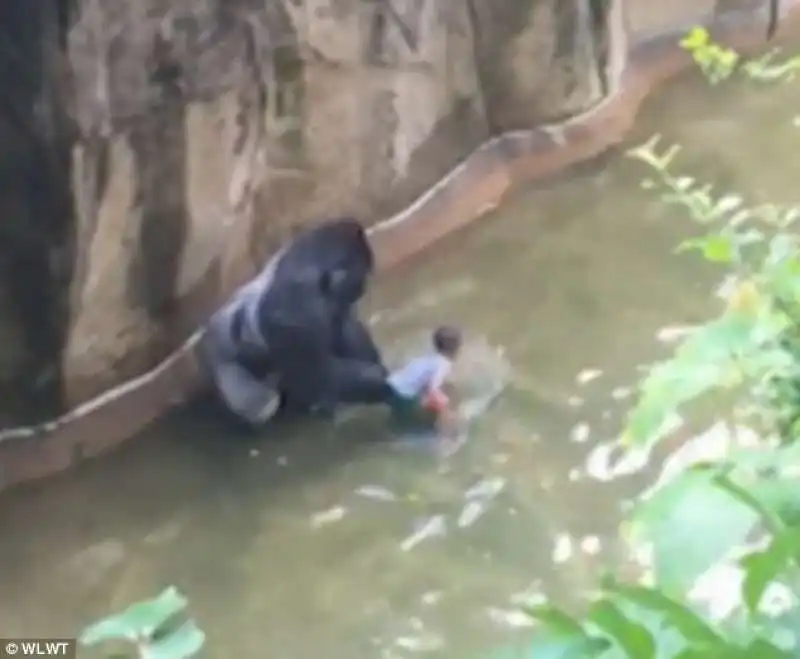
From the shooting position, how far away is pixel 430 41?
3195 millimetres

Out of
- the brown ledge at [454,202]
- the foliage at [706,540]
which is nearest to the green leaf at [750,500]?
the foliage at [706,540]

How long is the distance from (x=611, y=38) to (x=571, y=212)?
61 centimetres

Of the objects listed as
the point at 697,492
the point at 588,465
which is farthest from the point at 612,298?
the point at 697,492

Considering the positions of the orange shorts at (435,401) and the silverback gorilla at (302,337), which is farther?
the orange shorts at (435,401)

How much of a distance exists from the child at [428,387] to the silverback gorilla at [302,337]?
4cm

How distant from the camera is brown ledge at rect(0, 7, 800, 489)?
2582 mm

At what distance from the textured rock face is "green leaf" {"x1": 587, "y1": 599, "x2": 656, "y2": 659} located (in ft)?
6.45

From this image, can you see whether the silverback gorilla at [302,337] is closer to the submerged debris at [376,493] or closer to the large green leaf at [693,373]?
the submerged debris at [376,493]

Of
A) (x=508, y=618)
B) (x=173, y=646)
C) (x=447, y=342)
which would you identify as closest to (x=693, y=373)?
(x=173, y=646)

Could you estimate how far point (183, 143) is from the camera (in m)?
2.66

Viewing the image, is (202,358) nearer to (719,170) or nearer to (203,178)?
(203,178)

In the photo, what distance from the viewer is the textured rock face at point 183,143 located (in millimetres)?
2430

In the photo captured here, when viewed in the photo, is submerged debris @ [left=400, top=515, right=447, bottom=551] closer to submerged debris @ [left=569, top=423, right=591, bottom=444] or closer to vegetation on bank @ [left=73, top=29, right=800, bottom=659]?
submerged debris @ [left=569, top=423, right=591, bottom=444]

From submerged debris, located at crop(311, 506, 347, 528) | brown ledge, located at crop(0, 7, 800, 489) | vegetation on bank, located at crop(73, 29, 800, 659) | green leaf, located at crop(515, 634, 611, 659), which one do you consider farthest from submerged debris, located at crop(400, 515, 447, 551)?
green leaf, located at crop(515, 634, 611, 659)
